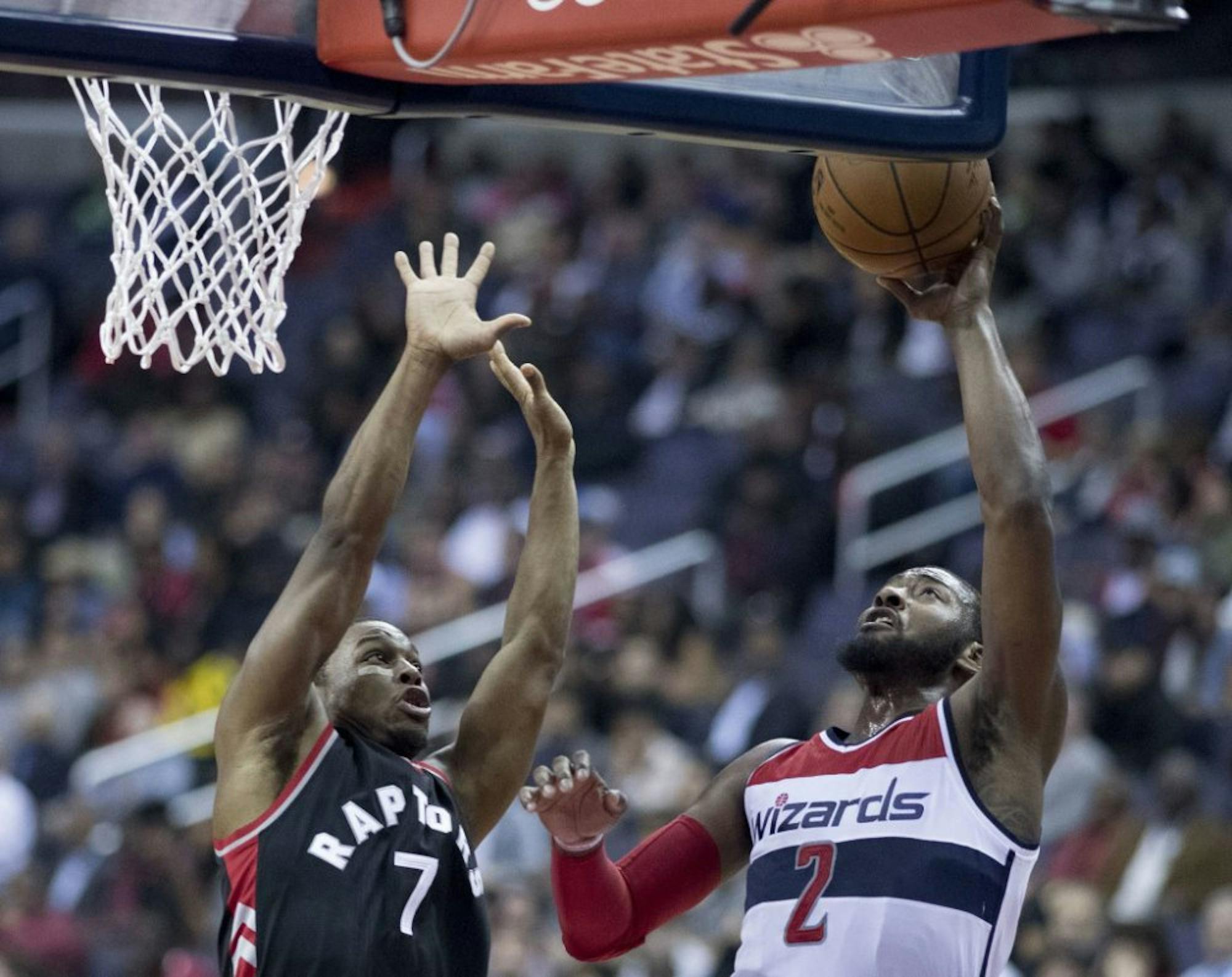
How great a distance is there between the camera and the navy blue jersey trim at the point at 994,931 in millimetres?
4453

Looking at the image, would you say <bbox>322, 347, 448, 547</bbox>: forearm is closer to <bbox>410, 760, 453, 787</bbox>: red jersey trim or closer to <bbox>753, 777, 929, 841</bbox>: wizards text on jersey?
<bbox>410, 760, 453, 787</bbox>: red jersey trim

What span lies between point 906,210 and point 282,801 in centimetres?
179

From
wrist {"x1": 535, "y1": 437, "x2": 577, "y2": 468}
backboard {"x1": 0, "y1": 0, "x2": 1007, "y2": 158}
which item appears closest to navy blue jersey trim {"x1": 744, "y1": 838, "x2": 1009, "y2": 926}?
wrist {"x1": 535, "y1": 437, "x2": 577, "y2": 468}

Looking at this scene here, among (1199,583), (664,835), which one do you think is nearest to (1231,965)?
(1199,583)

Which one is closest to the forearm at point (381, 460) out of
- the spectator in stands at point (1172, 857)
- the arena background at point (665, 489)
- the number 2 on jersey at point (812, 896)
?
the number 2 on jersey at point (812, 896)

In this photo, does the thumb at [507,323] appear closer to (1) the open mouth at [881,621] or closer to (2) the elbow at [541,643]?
(2) the elbow at [541,643]

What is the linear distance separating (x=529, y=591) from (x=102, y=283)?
36.3ft

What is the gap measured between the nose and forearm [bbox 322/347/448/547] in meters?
1.08

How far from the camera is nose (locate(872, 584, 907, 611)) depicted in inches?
192

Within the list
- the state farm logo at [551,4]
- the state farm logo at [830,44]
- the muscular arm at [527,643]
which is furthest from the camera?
the muscular arm at [527,643]

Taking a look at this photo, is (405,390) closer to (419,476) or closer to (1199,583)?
(1199,583)

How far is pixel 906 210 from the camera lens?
4582mm

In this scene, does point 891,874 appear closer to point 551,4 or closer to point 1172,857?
point 551,4

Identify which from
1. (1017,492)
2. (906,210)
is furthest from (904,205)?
(1017,492)
